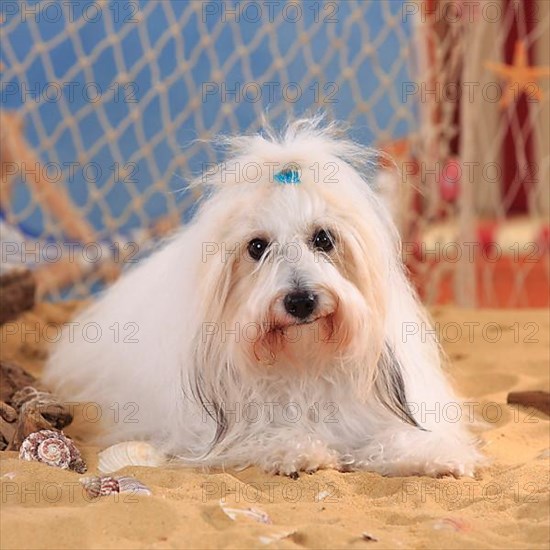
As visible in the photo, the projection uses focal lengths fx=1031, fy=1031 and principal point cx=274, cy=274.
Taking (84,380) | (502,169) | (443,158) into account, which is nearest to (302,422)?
(84,380)

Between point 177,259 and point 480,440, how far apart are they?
1031 mm

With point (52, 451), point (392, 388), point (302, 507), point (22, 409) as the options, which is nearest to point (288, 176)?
point (392, 388)

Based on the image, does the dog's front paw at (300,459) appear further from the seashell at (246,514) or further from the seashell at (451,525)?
the seashell at (451,525)

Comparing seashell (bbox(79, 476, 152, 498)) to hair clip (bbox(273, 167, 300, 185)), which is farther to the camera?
hair clip (bbox(273, 167, 300, 185))

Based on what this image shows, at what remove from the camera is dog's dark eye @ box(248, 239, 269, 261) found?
2.55 metres

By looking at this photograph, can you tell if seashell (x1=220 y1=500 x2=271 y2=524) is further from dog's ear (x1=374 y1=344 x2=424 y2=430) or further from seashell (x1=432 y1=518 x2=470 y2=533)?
dog's ear (x1=374 y1=344 x2=424 y2=430)

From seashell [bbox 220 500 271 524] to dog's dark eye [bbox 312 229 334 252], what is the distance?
0.69 metres

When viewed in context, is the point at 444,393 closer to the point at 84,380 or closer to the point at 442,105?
the point at 84,380

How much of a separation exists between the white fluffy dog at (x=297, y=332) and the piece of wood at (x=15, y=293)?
3.80ft

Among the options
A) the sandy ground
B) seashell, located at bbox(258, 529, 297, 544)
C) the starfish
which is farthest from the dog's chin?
the starfish

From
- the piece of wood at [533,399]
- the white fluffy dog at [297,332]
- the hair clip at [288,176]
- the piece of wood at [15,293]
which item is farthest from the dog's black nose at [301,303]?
the piece of wood at [15,293]

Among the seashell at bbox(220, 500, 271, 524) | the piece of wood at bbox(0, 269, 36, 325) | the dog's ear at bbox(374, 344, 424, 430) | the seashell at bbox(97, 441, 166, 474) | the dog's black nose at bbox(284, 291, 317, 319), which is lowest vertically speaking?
the seashell at bbox(97, 441, 166, 474)

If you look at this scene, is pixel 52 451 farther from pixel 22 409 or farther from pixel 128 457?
pixel 22 409

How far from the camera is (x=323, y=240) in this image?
2549 mm
